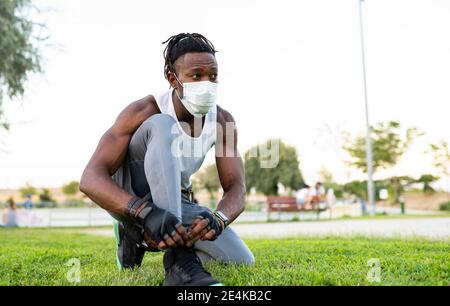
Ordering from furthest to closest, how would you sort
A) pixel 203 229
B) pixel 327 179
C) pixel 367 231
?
pixel 327 179 < pixel 367 231 < pixel 203 229

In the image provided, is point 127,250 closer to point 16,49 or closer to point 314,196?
point 16,49

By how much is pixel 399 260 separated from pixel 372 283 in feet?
3.77

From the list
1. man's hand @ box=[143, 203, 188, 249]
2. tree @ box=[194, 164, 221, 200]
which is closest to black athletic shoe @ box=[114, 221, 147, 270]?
man's hand @ box=[143, 203, 188, 249]

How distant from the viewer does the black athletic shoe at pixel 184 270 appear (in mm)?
2639

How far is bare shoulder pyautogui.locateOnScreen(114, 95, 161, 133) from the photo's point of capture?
3.31 m

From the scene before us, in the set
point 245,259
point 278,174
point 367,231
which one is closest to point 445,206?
point 278,174

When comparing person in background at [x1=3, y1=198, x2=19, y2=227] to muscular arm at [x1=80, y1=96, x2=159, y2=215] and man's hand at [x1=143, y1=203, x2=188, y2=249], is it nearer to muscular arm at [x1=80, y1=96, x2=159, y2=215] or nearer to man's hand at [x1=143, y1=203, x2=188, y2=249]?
muscular arm at [x1=80, y1=96, x2=159, y2=215]

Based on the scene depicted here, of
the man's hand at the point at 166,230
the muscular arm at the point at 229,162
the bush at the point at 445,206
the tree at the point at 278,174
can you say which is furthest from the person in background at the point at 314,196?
the tree at the point at 278,174

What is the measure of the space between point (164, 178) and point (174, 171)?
0.07m

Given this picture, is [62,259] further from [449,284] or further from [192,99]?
[449,284]

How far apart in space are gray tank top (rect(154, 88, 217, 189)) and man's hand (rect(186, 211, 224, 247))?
0.62 metres

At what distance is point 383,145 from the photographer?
37.1 m

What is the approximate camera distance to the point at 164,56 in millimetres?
3625

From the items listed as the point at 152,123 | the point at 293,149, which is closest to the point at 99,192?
the point at 152,123
